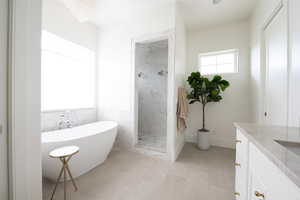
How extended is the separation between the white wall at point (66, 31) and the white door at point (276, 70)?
129 inches

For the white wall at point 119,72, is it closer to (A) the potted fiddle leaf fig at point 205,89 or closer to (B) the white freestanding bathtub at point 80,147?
(B) the white freestanding bathtub at point 80,147

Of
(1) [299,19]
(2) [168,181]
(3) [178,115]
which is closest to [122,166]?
(2) [168,181]

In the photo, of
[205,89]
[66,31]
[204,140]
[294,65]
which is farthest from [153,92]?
[294,65]

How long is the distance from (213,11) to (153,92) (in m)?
2.29

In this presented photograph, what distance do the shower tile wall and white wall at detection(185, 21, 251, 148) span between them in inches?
28.9

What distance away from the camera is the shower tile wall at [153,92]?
3389mm

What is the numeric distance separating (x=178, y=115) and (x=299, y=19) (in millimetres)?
1816

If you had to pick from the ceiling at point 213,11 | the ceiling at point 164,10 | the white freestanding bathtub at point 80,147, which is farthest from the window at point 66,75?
the ceiling at point 213,11

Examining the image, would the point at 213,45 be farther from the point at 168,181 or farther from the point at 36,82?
the point at 36,82

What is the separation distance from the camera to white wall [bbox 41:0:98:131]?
6.45ft

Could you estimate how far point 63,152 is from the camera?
1324 millimetres

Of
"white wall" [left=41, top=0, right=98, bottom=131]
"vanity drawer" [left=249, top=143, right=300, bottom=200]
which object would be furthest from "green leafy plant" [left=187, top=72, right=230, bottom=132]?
"white wall" [left=41, top=0, right=98, bottom=131]

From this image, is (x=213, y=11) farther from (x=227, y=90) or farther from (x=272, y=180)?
(x=272, y=180)

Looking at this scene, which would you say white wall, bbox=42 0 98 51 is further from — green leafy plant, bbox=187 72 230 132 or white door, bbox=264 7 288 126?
white door, bbox=264 7 288 126
